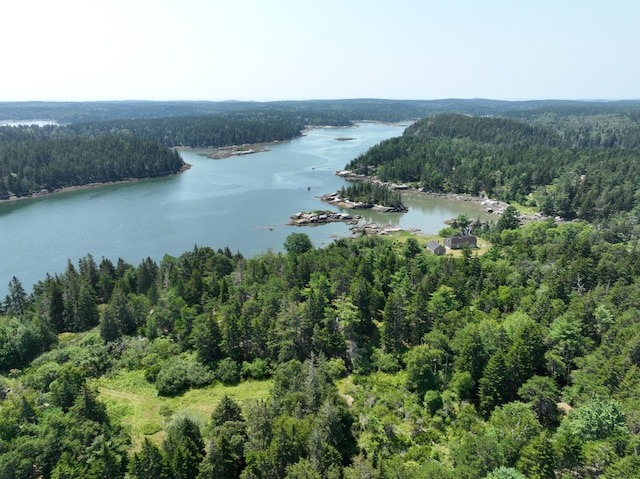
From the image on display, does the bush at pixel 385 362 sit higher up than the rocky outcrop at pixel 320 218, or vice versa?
the bush at pixel 385 362

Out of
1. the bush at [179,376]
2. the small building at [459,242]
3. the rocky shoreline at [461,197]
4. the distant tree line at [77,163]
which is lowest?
the rocky shoreline at [461,197]

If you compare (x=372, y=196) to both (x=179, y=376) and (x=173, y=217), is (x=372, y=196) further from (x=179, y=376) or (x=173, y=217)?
(x=179, y=376)

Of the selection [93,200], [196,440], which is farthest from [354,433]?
[93,200]

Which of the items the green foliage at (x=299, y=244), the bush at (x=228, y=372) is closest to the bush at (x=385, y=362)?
the bush at (x=228, y=372)

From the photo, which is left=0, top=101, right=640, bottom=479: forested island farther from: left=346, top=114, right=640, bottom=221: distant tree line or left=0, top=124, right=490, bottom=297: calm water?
left=346, top=114, right=640, bottom=221: distant tree line

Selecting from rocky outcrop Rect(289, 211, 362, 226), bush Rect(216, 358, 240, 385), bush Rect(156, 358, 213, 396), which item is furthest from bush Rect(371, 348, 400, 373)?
rocky outcrop Rect(289, 211, 362, 226)

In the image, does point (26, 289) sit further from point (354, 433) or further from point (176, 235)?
point (354, 433)

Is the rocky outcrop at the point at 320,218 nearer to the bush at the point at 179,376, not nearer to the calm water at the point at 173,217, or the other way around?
the calm water at the point at 173,217
